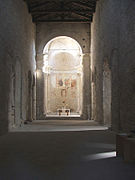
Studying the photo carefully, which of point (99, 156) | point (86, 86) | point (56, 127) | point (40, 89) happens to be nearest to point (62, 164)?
point (99, 156)

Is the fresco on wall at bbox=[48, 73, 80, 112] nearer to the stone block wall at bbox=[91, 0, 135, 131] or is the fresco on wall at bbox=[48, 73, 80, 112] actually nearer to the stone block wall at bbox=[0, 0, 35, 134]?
the stone block wall at bbox=[0, 0, 35, 134]

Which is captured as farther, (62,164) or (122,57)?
(122,57)

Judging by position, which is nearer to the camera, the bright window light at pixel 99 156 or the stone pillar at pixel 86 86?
the bright window light at pixel 99 156

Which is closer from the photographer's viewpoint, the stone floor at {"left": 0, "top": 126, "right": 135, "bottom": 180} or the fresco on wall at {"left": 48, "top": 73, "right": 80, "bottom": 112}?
the stone floor at {"left": 0, "top": 126, "right": 135, "bottom": 180}

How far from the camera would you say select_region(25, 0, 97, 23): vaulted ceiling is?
1806 cm

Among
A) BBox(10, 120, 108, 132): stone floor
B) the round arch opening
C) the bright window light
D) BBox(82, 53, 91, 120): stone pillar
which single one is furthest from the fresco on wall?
the bright window light

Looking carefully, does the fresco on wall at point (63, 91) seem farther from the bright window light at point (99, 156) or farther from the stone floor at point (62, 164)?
the bright window light at point (99, 156)

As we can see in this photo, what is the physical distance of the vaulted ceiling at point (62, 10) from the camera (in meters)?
18.1

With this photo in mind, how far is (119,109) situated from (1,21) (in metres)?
6.10

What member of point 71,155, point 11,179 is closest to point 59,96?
point 71,155

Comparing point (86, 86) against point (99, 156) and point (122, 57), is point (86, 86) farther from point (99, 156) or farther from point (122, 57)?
point (99, 156)

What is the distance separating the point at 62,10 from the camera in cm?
1952

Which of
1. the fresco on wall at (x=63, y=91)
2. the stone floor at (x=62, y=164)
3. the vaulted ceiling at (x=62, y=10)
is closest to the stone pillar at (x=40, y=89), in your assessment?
the vaulted ceiling at (x=62, y=10)

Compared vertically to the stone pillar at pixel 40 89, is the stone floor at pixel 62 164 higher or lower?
lower
